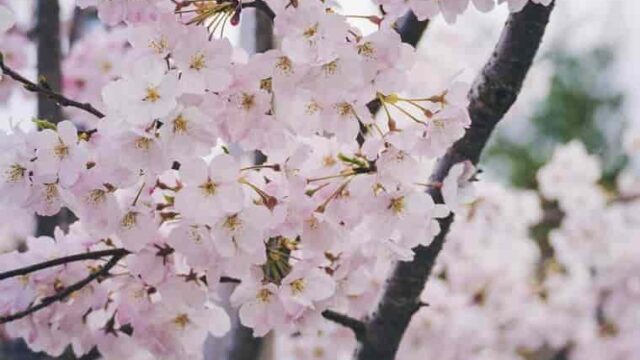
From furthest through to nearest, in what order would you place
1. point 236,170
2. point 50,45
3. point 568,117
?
point 568,117 → point 50,45 → point 236,170

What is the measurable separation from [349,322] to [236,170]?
0.44m

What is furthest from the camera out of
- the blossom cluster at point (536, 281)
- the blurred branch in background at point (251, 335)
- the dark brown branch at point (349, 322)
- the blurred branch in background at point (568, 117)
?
the blurred branch in background at point (568, 117)

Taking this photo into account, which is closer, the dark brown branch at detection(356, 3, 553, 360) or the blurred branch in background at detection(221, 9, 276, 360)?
the dark brown branch at detection(356, 3, 553, 360)

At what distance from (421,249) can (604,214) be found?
6.85 feet

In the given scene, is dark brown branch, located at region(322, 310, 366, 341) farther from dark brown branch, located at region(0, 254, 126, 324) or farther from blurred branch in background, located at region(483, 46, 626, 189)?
blurred branch in background, located at region(483, 46, 626, 189)

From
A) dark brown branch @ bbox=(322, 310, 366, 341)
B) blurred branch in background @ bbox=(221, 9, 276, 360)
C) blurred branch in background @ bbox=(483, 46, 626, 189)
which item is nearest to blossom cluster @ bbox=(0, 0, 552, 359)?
dark brown branch @ bbox=(322, 310, 366, 341)

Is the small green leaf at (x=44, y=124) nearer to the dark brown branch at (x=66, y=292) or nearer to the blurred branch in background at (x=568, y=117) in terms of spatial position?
the dark brown branch at (x=66, y=292)

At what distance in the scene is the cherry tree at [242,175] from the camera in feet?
2.63

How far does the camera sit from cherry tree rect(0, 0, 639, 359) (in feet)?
2.63

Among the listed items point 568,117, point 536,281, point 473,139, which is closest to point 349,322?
point 473,139

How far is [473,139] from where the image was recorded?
108cm

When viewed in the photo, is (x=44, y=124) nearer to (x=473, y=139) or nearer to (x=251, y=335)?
(x=473, y=139)

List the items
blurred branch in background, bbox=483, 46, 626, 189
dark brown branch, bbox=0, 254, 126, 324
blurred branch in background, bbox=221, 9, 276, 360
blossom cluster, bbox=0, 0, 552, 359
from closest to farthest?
blossom cluster, bbox=0, 0, 552, 359 → dark brown branch, bbox=0, 254, 126, 324 → blurred branch in background, bbox=221, 9, 276, 360 → blurred branch in background, bbox=483, 46, 626, 189

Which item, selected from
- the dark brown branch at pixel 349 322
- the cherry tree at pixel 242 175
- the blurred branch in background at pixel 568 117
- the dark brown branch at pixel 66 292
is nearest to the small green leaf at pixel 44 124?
the cherry tree at pixel 242 175
